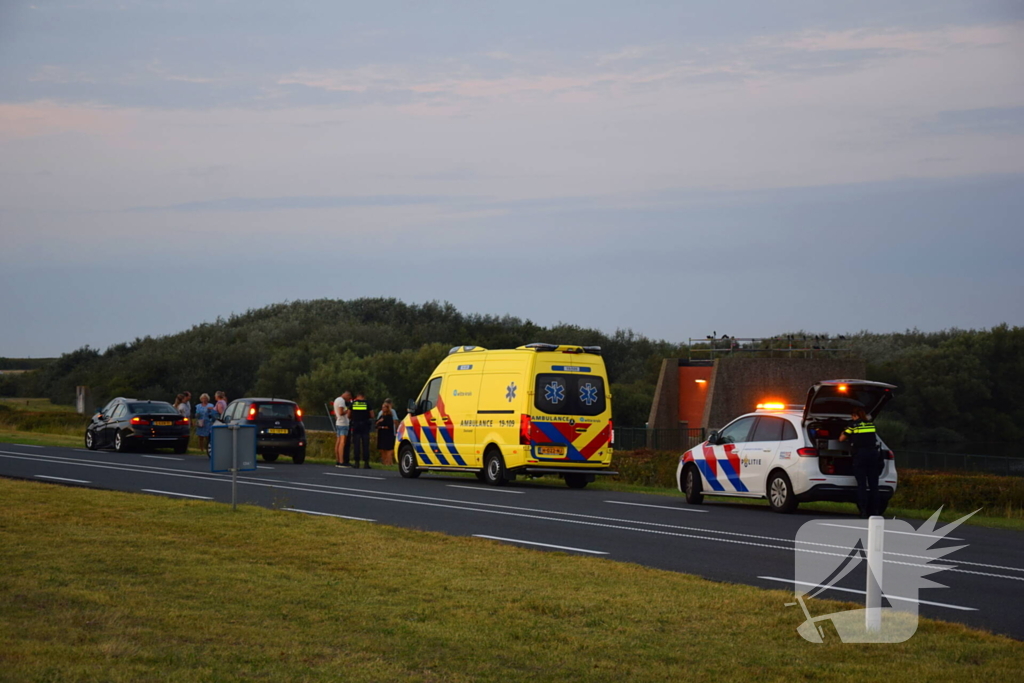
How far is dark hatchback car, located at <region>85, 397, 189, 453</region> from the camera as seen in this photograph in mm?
31453

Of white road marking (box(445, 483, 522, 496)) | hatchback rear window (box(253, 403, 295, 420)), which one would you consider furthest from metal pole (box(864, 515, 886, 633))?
hatchback rear window (box(253, 403, 295, 420))

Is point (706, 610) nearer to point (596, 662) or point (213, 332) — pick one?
point (596, 662)

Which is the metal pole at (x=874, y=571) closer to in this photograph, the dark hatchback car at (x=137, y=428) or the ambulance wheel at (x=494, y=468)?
the ambulance wheel at (x=494, y=468)

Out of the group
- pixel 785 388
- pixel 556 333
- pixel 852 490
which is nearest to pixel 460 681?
pixel 852 490

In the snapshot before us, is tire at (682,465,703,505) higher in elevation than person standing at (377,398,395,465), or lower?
lower

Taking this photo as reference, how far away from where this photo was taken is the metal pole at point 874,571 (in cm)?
725

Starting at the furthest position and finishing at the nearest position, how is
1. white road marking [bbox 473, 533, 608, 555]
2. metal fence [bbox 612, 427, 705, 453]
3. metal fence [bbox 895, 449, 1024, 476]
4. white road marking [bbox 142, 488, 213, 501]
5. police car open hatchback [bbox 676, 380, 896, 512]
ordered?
1. metal fence [bbox 612, 427, 705, 453]
2. metal fence [bbox 895, 449, 1024, 476]
3. white road marking [bbox 142, 488, 213, 501]
4. police car open hatchback [bbox 676, 380, 896, 512]
5. white road marking [bbox 473, 533, 608, 555]

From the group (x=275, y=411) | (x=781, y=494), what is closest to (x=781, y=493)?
(x=781, y=494)

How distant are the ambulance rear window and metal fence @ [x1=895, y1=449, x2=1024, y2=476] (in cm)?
791

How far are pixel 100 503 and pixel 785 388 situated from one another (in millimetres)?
43665

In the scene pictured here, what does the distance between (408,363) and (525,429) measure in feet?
192

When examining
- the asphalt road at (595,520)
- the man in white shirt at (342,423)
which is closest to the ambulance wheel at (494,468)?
the asphalt road at (595,520)

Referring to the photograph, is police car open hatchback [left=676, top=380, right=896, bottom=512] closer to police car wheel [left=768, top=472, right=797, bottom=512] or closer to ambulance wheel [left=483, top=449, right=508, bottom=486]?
police car wheel [left=768, top=472, right=797, bottom=512]

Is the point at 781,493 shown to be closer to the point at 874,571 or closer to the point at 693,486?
the point at 693,486
